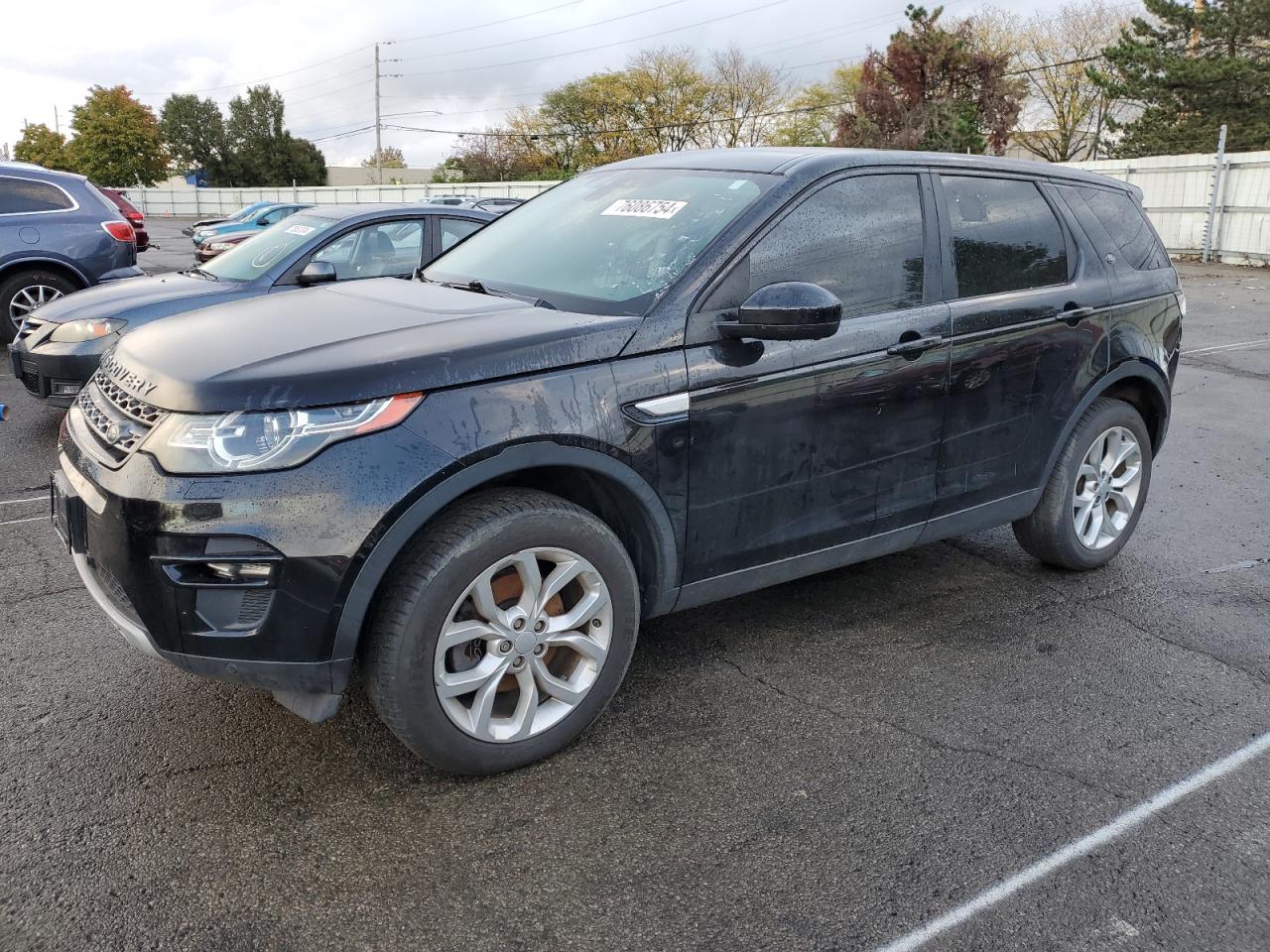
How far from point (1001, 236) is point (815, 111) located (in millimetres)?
60427

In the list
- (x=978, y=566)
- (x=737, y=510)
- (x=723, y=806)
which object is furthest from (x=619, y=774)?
(x=978, y=566)

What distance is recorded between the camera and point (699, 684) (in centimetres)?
353

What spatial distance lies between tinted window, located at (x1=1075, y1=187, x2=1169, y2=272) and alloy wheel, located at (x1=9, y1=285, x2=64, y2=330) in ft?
29.8

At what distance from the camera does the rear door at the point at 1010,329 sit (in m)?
3.82

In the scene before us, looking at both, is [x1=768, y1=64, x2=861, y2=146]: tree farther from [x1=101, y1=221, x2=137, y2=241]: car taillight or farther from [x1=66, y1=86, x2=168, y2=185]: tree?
[x1=101, y1=221, x2=137, y2=241]: car taillight

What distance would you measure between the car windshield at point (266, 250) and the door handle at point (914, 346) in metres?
4.88

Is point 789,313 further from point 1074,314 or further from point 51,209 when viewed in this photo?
point 51,209

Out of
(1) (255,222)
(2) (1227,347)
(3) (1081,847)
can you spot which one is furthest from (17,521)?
(1) (255,222)

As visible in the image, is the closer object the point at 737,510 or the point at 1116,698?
the point at 737,510

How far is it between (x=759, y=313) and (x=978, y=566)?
2.33m

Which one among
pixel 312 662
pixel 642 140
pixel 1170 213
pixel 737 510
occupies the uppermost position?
pixel 642 140

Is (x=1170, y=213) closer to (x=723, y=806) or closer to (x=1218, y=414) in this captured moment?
(x=1218, y=414)

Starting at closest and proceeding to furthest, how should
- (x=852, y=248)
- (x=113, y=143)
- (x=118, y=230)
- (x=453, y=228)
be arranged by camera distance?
(x=852, y=248) → (x=453, y=228) → (x=118, y=230) → (x=113, y=143)

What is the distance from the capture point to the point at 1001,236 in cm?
404
